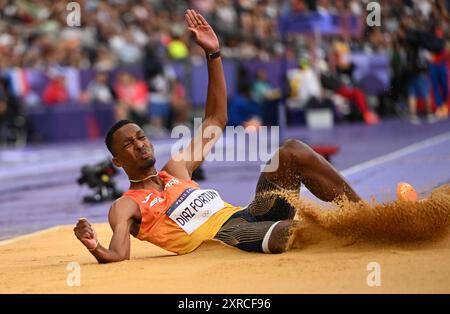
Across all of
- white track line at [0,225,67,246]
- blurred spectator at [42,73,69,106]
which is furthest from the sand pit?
blurred spectator at [42,73,69,106]

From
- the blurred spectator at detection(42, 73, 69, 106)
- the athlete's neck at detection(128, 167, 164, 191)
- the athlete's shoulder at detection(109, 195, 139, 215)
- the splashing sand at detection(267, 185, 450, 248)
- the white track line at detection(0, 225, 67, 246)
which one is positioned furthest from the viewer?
the blurred spectator at detection(42, 73, 69, 106)

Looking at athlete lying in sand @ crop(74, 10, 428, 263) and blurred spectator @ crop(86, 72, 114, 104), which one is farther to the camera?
blurred spectator @ crop(86, 72, 114, 104)

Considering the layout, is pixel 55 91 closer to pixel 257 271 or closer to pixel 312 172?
pixel 312 172

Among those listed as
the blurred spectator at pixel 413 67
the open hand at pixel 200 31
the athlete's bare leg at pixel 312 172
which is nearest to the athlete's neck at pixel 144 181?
the athlete's bare leg at pixel 312 172

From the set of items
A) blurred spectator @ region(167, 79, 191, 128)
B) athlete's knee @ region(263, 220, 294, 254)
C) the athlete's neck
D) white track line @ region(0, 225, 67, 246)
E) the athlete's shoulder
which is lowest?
white track line @ region(0, 225, 67, 246)

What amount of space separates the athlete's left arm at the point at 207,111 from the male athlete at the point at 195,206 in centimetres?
25

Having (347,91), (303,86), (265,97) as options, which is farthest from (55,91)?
(347,91)

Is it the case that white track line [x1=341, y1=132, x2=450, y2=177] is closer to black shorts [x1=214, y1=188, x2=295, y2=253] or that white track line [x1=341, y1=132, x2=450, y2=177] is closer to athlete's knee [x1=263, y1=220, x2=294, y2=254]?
black shorts [x1=214, y1=188, x2=295, y2=253]

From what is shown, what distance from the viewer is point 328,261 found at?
7492 mm

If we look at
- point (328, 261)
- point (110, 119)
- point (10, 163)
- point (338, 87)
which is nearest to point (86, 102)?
point (110, 119)

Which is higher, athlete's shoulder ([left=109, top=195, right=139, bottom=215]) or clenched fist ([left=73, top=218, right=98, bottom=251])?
athlete's shoulder ([left=109, top=195, right=139, bottom=215])

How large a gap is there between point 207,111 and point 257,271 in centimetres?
206

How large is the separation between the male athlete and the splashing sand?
0.10m

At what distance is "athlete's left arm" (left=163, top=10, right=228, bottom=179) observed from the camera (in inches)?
→ 346
